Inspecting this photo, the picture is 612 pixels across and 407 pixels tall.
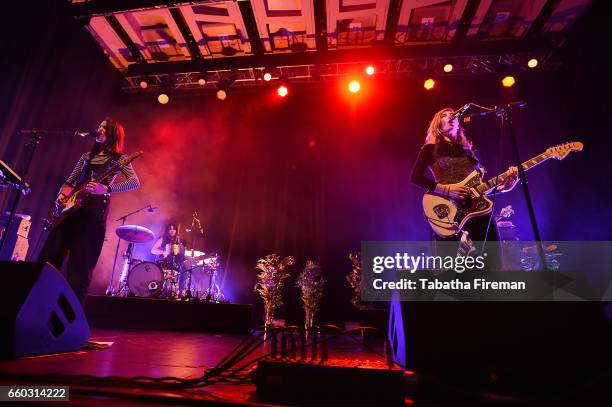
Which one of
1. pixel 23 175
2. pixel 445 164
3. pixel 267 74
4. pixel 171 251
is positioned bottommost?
pixel 171 251

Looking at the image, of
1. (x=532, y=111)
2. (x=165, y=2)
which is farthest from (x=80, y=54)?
(x=532, y=111)

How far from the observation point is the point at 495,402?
2.62 feet

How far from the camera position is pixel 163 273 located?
258 inches

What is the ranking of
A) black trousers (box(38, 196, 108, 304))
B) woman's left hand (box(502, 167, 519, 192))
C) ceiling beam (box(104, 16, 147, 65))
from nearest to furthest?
black trousers (box(38, 196, 108, 304)) < woman's left hand (box(502, 167, 519, 192)) < ceiling beam (box(104, 16, 147, 65))

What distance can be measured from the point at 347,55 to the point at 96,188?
509 cm

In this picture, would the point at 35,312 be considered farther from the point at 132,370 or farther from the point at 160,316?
the point at 160,316

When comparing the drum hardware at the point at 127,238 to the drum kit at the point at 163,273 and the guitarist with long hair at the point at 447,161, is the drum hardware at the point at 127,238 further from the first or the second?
the guitarist with long hair at the point at 447,161

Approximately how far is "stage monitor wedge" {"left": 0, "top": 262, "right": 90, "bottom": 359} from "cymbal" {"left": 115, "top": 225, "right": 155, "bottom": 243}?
471cm

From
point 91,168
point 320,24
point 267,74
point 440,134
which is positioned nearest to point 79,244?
point 91,168

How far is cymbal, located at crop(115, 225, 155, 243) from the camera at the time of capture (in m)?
6.34

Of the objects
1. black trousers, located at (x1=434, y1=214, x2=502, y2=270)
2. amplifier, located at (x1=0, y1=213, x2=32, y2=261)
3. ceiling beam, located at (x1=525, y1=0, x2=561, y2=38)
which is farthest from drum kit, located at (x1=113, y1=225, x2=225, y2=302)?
ceiling beam, located at (x1=525, y1=0, x2=561, y2=38)

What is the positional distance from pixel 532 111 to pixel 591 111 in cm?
139

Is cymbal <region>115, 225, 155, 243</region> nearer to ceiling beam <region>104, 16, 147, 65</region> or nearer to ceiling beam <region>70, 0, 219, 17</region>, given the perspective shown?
ceiling beam <region>104, 16, 147, 65</region>

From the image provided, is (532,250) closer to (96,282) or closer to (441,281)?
(441,281)
